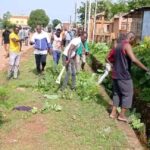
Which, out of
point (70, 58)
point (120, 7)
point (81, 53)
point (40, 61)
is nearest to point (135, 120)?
point (70, 58)

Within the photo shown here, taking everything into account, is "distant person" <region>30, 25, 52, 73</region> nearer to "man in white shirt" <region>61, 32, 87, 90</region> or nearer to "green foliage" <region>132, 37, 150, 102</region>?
"man in white shirt" <region>61, 32, 87, 90</region>

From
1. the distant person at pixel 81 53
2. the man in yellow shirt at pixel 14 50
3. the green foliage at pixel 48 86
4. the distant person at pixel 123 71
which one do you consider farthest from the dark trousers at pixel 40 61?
the distant person at pixel 123 71

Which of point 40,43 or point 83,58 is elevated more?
point 40,43

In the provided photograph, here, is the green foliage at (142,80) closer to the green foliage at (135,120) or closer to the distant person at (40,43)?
the green foliage at (135,120)

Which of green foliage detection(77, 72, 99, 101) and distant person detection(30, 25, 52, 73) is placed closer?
green foliage detection(77, 72, 99, 101)

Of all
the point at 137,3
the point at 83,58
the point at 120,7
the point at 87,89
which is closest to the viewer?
the point at 87,89

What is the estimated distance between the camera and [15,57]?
14.3m

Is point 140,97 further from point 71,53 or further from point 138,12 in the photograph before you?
point 138,12

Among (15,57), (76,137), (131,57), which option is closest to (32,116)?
(76,137)

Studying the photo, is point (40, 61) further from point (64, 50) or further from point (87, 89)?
point (87, 89)

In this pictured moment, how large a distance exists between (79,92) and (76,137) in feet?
13.6

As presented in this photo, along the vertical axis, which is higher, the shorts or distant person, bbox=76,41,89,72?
the shorts

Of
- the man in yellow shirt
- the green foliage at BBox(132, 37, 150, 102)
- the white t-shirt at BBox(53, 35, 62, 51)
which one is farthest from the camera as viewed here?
the white t-shirt at BBox(53, 35, 62, 51)

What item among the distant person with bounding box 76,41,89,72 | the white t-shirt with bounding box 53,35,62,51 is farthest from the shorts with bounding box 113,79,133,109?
the white t-shirt with bounding box 53,35,62,51
